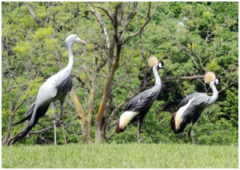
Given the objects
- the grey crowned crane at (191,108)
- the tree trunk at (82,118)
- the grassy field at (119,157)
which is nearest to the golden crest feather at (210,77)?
the grey crowned crane at (191,108)

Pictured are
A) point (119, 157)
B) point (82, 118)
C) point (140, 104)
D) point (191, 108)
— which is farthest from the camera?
point (82, 118)

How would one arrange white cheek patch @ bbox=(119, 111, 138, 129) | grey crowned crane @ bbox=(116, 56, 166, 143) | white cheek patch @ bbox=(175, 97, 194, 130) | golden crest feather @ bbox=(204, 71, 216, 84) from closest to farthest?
grey crowned crane @ bbox=(116, 56, 166, 143), white cheek patch @ bbox=(119, 111, 138, 129), white cheek patch @ bbox=(175, 97, 194, 130), golden crest feather @ bbox=(204, 71, 216, 84)

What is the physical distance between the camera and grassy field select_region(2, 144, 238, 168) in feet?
17.6

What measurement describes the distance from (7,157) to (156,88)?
12.4ft

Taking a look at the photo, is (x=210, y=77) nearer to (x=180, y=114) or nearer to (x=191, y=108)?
(x=191, y=108)

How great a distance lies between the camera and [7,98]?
13.5 m

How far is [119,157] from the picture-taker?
5836 millimetres

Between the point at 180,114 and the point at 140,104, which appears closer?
the point at 140,104

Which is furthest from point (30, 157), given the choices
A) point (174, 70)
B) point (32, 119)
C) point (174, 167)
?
point (174, 70)

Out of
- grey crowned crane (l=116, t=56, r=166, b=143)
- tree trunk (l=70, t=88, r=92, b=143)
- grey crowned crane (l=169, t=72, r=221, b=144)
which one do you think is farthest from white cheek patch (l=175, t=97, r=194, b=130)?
tree trunk (l=70, t=88, r=92, b=143)

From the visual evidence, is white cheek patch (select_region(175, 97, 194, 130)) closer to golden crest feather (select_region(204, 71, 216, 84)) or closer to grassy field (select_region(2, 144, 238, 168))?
golden crest feather (select_region(204, 71, 216, 84))

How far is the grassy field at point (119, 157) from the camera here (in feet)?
17.6

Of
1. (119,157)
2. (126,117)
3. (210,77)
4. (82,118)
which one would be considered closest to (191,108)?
(210,77)

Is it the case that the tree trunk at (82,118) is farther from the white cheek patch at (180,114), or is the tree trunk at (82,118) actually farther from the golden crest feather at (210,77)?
the golden crest feather at (210,77)
